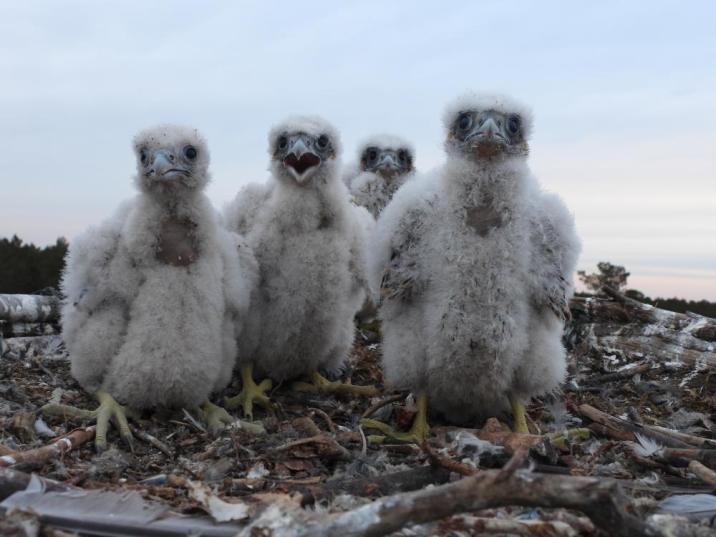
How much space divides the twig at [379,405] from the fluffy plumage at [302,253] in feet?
2.22

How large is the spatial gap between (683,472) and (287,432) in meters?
1.87

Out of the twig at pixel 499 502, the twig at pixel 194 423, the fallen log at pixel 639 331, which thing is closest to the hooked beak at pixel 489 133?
the twig at pixel 194 423

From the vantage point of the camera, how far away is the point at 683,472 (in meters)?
3.62

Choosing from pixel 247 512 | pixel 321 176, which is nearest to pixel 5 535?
pixel 247 512

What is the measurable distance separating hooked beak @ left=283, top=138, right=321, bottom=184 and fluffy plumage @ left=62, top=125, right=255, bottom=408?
0.57 metres

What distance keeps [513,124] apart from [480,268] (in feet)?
2.55

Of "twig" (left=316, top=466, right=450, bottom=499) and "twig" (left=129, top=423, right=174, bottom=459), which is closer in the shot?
"twig" (left=316, top=466, right=450, bottom=499)

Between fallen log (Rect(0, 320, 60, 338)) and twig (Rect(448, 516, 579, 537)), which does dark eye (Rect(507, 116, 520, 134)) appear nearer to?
twig (Rect(448, 516, 579, 537))

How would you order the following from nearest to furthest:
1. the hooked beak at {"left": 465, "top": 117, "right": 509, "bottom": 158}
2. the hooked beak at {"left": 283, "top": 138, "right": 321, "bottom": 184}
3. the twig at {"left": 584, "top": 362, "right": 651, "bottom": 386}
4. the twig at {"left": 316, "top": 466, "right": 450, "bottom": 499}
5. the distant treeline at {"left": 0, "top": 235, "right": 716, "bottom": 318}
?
1. the twig at {"left": 316, "top": 466, "right": 450, "bottom": 499}
2. the hooked beak at {"left": 465, "top": 117, "right": 509, "bottom": 158}
3. the hooked beak at {"left": 283, "top": 138, "right": 321, "bottom": 184}
4. the twig at {"left": 584, "top": 362, "right": 651, "bottom": 386}
5. the distant treeline at {"left": 0, "top": 235, "right": 716, "bottom": 318}

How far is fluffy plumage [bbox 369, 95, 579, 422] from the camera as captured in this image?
4.19 m

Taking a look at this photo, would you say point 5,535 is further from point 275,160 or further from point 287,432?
point 275,160

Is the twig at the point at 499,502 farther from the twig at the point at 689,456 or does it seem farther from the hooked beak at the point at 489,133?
the hooked beak at the point at 489,133

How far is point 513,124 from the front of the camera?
14.2ft

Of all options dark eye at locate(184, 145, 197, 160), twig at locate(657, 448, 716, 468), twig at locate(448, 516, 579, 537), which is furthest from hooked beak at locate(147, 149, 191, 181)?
twig at locate(657, 448, 716, 468)
